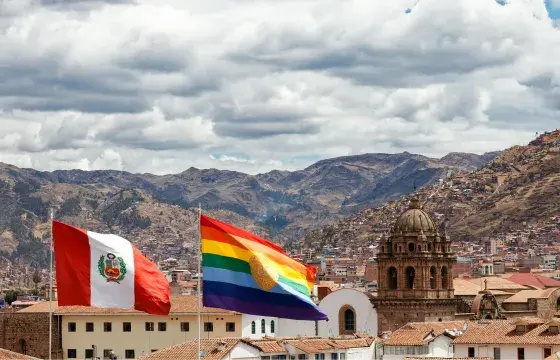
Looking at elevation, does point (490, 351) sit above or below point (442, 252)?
below

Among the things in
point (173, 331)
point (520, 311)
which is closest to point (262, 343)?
point (173, 331)

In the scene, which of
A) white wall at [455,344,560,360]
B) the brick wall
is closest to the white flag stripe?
white wall at [455,344,560,360]

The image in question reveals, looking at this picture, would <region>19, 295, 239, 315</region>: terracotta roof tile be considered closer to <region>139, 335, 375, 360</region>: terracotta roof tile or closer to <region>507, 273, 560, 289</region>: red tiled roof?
<region>139, 335, 375, 360</region>: terracotta roof tile

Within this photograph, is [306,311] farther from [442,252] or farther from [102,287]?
[442,252]

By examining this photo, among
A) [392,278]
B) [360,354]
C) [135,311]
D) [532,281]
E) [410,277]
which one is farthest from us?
[532,281]

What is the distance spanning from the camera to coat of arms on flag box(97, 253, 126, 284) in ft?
149

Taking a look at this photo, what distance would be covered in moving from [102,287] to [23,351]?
68.8m

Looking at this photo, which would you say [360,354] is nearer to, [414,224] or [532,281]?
[414,224]

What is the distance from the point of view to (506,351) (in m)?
99.9

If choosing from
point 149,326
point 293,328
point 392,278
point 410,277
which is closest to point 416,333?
point 293,328

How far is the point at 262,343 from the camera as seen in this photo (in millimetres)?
94000

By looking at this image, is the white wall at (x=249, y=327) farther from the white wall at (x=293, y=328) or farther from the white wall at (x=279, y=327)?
the white wall at (x=293, y=328)

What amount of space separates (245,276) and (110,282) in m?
3.91

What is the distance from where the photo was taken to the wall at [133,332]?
4545 inches
